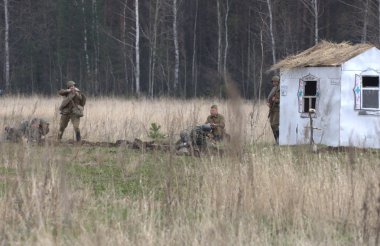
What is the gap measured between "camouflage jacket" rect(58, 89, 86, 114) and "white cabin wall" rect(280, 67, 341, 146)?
4516 millimetres

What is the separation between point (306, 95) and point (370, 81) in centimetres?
139

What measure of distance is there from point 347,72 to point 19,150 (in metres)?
9.16

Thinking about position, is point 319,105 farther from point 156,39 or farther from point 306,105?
point 156,39

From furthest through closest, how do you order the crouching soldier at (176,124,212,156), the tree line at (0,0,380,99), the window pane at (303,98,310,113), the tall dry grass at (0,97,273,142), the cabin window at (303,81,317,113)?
1. the tree line at (0,0,380,99)
2. the window pane at (303,98,310,113)
3. the cabin window at (303,81,317,113)
4. the tall dry grass at (0,97,273,142)
5. the crouching soldier at (176,124,212,156)

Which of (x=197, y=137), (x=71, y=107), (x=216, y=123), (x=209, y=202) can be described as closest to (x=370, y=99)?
(x=216, y=123)

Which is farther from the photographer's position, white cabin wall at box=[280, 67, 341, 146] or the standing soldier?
the standing soldier

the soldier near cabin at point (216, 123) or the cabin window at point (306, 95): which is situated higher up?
the cabin window at point (306, 95)

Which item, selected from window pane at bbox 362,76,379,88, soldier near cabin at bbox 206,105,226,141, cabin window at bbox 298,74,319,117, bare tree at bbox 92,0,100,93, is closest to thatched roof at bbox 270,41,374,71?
cabin window at bbox 298,74,319,117

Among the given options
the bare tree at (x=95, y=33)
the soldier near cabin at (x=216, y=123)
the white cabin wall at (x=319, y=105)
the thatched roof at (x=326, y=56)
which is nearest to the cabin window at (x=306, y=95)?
the white cabin wall at (x=319, y=105)

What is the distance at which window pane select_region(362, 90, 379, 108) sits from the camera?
1448 cm

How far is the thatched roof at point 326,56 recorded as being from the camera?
14516mm

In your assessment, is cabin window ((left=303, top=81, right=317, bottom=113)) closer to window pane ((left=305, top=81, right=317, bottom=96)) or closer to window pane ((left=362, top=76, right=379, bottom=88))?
window pane ((left=305, top=81, right=317, bottom=96))

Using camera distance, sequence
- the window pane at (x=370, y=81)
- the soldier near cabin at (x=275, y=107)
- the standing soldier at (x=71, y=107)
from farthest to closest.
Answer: the soldier near cabin at (x=275, y=107)
the standing soldier at (x=71, y=107)
the window pane at (x=370, y=81)

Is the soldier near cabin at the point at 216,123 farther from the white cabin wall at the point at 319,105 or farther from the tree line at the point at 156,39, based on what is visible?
the tree line at the point at 156,39
